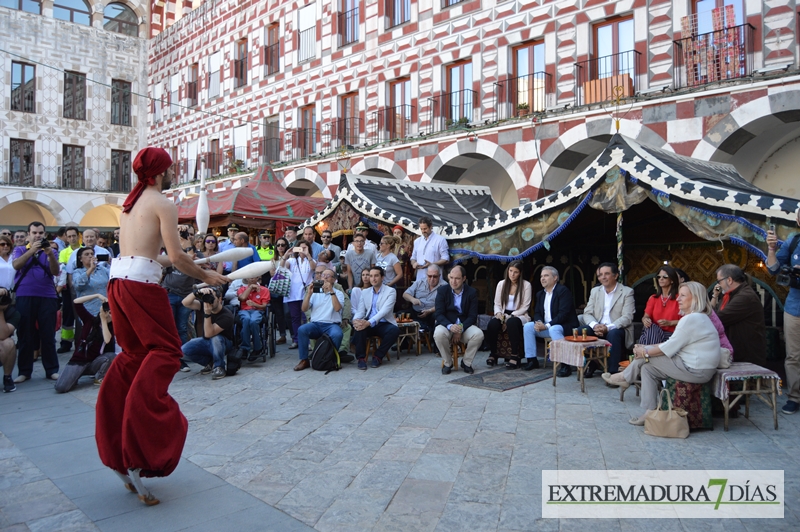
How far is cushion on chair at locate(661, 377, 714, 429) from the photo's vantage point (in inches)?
185

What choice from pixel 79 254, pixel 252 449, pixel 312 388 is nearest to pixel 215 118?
pixel 79 254

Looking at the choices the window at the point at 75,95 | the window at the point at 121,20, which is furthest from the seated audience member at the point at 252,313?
the window at the point at 121,20

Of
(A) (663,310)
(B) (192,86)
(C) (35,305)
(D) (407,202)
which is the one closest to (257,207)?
(D) (407,202)

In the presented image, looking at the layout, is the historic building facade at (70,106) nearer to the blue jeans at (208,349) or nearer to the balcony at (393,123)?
the balcony at (393,123)

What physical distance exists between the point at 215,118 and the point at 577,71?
50.9 ft

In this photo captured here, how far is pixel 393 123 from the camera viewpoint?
692 inches

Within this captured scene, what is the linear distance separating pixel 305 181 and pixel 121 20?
15.1 m

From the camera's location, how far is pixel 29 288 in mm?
6711

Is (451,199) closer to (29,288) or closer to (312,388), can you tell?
(312,388)

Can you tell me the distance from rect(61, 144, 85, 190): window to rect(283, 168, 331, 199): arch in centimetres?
1107

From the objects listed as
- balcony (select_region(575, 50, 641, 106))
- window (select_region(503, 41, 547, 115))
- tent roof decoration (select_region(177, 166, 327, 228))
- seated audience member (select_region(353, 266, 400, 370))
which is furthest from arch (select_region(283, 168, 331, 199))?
seated audience member (select_region(353, 266, 400, 370))

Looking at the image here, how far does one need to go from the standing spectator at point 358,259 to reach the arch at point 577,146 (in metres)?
6.24

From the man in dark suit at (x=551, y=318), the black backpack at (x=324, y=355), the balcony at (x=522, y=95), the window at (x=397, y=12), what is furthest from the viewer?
the window at (x=397, y=12)

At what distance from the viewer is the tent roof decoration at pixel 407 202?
1011 centimetres
